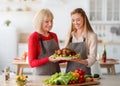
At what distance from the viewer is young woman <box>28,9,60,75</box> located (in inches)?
135

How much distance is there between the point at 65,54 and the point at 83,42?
0.24 meters

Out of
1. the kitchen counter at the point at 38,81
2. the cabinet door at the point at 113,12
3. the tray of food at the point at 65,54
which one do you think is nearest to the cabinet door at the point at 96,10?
the cabinet door at the point at 113,12

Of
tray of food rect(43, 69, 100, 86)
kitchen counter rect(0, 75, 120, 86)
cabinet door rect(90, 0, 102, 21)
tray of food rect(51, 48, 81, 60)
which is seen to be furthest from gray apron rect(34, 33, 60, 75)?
cabinet door rect(90, 0, 102, 21)

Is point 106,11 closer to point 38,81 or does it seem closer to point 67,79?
point 38,81

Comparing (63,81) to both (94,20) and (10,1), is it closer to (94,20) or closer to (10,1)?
(94,20)

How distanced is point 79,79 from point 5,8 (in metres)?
6.13

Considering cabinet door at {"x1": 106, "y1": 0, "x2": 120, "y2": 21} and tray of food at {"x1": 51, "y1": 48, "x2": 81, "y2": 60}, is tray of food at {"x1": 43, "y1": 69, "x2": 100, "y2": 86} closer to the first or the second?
tray of food at {"x1": 51, "y1": 48, "x2": 81, "y2": 60}

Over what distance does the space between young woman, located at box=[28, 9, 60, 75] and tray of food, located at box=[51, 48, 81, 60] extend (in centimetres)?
6

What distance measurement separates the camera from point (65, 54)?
11.3 ft

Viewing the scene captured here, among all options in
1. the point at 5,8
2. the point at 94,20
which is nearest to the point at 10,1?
the point at 5,8

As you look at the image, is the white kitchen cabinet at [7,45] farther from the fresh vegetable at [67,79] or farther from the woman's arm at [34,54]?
the fresh vegetable at [67,79]

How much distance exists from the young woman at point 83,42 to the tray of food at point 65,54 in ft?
0.24

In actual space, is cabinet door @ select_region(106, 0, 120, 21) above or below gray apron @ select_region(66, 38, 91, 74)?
above

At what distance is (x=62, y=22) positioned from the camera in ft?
28.6
